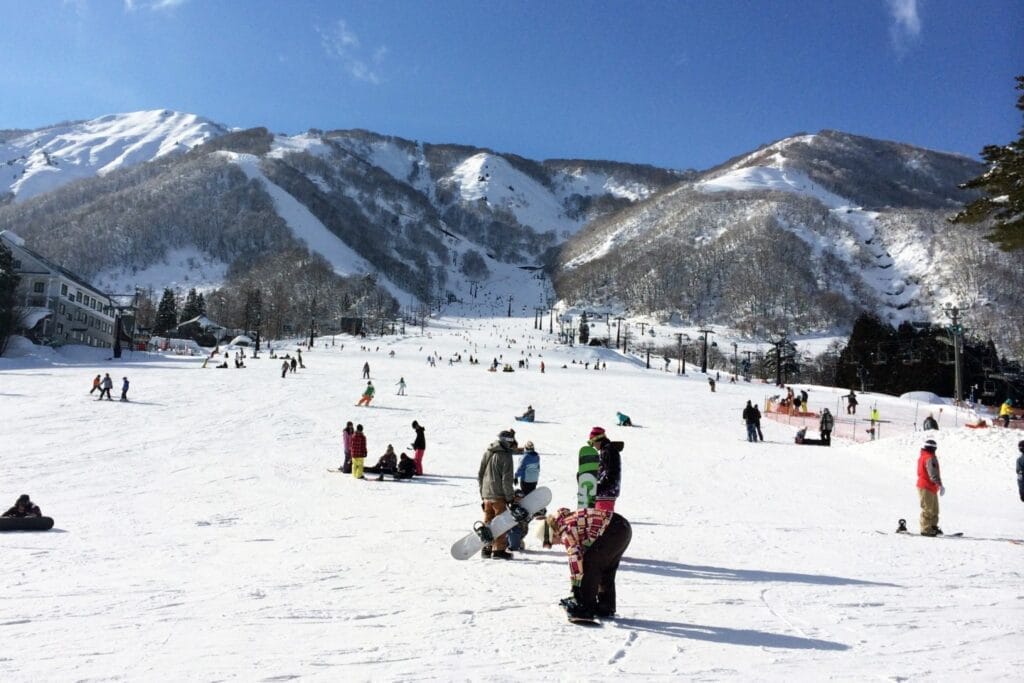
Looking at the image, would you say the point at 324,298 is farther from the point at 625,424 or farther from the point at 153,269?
the point at 625,424

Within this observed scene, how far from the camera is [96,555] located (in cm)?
738

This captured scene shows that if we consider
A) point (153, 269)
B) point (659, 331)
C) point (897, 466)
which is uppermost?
point (153, 269)

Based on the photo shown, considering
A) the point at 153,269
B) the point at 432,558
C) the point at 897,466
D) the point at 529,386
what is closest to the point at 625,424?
the point at 897,466

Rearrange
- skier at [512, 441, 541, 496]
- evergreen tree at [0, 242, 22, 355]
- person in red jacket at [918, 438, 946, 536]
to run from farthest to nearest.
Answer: evergreen tree at [0, 242, 22, 355]
person in red jacket at [918, 438, 946, 536]
skier at [512, 441, 541, 496]

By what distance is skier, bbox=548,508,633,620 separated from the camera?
5230 mm

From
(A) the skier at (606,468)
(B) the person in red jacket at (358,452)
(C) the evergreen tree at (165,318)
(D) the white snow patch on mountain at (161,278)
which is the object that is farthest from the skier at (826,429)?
(D) the white snow patch on mountain at (161,278)

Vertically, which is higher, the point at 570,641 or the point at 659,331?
the point at 659,331

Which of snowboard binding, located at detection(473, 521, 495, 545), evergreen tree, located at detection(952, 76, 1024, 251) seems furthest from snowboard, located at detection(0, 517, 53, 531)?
evergreen tree, located at detection(952, 76, 1024, 251)

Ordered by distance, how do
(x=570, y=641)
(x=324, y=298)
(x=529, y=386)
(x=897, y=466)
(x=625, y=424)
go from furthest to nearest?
(x=324, y=298) < (x=529, y=386) < (x=625, y=424) < (x=897, y=466) < (x=570, y=641)

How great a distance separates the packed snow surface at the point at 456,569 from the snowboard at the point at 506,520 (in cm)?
22

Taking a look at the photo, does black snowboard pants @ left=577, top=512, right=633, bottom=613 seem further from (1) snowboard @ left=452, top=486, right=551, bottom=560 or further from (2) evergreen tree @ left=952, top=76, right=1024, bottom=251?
(2) evergreen tree @ left=952, top=76, right=1024, bottom=251

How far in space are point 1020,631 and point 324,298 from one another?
192256 millimetres

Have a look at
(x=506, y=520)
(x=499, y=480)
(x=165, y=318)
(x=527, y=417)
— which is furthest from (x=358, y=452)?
(x=165, y=318)

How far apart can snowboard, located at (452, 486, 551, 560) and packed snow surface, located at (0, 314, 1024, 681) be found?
0.71 ft
